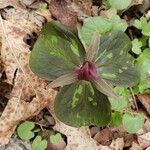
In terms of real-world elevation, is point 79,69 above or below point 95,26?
below

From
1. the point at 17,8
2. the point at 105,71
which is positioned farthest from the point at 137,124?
the point at 17,8

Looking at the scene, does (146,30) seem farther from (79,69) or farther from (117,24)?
(79,69)

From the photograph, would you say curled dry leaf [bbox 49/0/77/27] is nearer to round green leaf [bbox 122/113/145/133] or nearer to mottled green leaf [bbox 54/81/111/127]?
mottled green leaf [bbox 54/81/111/127]

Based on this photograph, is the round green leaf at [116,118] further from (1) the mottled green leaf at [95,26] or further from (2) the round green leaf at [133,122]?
(1) the mottled green leaf at [95,26]

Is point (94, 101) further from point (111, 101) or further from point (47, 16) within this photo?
point (47, 16)

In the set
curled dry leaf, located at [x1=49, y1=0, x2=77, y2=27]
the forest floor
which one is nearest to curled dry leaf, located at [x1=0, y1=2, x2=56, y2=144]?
the forest floor

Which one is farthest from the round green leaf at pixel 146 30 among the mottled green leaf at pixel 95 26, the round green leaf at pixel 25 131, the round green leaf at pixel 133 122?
the round green leaf at pixel 25 131

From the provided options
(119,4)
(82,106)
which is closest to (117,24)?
(119,4)

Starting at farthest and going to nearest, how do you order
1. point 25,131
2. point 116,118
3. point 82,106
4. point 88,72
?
point 116,118, point 25,131, point 82,106, point 88,72
